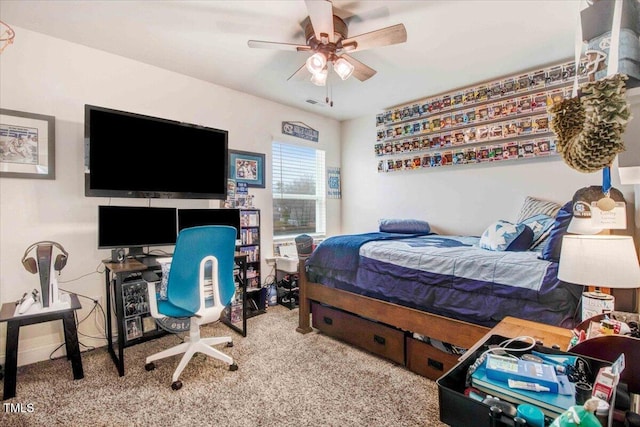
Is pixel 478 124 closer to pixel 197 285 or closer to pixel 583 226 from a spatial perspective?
pixel 583 226

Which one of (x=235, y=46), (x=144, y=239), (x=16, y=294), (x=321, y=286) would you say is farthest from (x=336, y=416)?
(x=235, y=46)

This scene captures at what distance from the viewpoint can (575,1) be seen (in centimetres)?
192

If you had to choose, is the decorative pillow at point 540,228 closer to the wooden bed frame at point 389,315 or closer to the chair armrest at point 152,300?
the wooden bed frame at point 389,315

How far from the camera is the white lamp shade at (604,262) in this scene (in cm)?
101

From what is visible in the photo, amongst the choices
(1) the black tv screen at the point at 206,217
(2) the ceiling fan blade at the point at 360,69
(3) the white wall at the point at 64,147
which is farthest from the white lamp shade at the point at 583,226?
(3) the white wall at the point at 64,147

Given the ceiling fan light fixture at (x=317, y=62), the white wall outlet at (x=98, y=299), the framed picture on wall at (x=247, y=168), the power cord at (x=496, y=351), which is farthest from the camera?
the framed picture on wall at (x=247, y=168)

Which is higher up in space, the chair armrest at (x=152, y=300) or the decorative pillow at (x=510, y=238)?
the decorative pillow at (x=510, y=238)

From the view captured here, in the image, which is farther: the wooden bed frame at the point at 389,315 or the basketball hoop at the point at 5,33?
the basketball hoop at the point at 5,33

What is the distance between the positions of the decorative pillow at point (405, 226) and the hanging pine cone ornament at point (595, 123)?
261 centimetres

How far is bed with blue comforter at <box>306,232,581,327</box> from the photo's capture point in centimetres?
156

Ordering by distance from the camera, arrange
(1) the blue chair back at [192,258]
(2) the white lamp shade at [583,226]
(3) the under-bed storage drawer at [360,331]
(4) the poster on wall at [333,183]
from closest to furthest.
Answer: (2) the white lamp shade at [583,226], (1) the blue chair back at [192,258], (3) the under-bed storage drawer at [360,331], (4) the poster on wall at [333,183]

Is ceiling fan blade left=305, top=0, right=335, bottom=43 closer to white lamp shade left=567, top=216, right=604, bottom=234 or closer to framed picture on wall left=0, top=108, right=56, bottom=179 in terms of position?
white lamp shade left=567, top=216, right=604, bottom=234

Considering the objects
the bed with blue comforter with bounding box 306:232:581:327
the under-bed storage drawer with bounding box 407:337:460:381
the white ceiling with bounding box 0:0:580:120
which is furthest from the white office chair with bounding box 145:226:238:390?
the white ceiling with bounding box 0:0:580:120

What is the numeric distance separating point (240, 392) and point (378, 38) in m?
2.44
